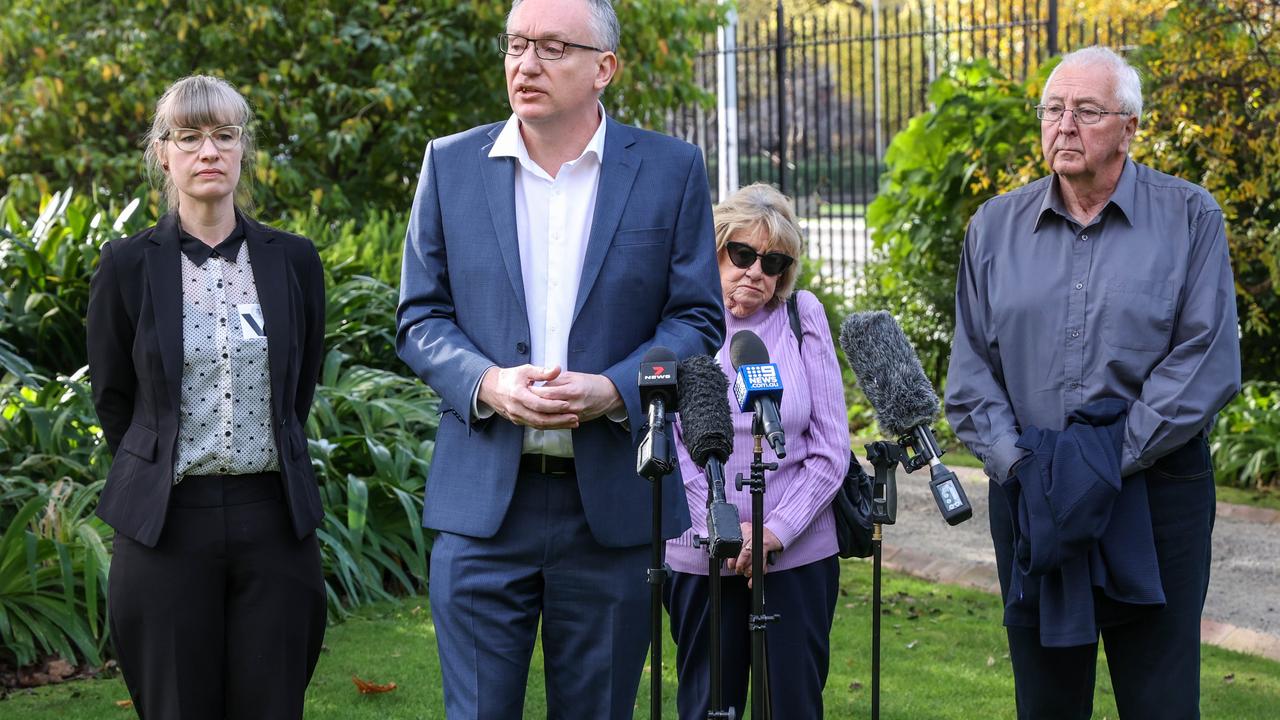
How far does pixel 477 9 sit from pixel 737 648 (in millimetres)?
7621

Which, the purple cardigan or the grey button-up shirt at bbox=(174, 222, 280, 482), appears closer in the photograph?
the grey button-up shirt at bbox=(174, 222, 280, 482)

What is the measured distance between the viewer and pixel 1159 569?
380cm

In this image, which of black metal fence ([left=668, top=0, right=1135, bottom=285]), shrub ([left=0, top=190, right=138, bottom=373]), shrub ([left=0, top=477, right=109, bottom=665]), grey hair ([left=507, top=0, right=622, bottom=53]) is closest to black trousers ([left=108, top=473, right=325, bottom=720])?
grey hair ([left=507, top=0, right=622, bottom=53])

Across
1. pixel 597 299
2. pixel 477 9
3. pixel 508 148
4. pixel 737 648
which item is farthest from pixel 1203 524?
pixel 477 9

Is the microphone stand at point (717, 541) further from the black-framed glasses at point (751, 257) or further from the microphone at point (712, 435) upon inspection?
the black-framed glasses at point (751, 257)

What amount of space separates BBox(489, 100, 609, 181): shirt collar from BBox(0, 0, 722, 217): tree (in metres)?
6.99

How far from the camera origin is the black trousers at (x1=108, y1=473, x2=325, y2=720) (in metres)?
3.55

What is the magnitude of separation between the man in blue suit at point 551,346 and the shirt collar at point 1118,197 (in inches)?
43.7

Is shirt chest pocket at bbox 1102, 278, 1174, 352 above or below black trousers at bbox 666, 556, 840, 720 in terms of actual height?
above

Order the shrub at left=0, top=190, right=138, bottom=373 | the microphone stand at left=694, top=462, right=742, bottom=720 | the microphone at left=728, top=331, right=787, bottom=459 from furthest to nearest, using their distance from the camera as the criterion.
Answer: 1. the shrub at left=0, top=190, right=138, bottom=373
2. the microphone at left=728, top=331, right=787, bottom=459
3. the microphone stand at left=694, top=462, right=742, bottom=720

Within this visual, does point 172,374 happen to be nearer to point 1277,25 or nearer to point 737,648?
point 737,648

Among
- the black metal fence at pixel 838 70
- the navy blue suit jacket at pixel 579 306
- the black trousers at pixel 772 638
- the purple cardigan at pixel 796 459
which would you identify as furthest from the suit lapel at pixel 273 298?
the black metal fence at pixel 838 70

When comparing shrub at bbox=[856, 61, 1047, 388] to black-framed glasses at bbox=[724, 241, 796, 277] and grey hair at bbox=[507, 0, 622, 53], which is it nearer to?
black-framed glasses at bbox=[724, 241, 796, 277]

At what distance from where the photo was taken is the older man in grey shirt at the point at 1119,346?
12.3 feet
